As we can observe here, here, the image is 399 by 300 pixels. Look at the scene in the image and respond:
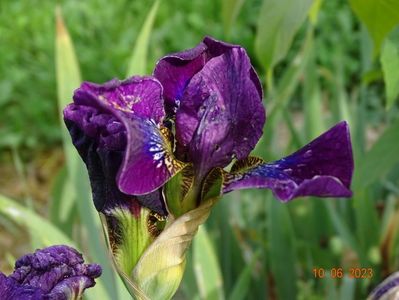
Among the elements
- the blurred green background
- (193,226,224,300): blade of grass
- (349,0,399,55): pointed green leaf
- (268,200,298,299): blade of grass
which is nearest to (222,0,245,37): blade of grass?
the blurred green background

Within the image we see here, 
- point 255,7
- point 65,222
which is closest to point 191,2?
point 255,7

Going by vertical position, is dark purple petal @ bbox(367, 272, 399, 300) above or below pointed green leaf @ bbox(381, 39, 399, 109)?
below

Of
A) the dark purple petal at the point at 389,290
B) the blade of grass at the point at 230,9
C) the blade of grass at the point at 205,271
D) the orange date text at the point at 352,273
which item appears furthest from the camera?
the orange date text at the point at 352,273

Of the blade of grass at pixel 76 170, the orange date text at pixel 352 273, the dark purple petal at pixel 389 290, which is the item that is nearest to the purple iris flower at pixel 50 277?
the dark purple petal at pixel 389 290

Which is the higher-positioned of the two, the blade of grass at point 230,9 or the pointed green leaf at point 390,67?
the blade of grass at point 230,9

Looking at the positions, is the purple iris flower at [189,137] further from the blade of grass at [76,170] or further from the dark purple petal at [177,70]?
the blade of grass at [76,170]

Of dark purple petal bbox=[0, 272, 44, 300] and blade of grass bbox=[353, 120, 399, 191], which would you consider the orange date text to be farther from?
dark purple petal bbox=[0, 272, 44, 300]

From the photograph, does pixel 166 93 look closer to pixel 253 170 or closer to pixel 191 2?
pixel 253 170

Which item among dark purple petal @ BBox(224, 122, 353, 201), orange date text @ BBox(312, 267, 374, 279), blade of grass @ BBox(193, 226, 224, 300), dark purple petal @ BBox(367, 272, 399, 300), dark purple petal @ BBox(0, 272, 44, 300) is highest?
dark purple petal @ BBox(224, 122, 353, 201)
